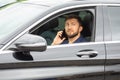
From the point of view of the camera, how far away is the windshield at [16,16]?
529 centimetres

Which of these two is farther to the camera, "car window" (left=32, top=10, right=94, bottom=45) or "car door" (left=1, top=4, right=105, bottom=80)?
"car window" (left=32, top=10, right=94, bottom=45)

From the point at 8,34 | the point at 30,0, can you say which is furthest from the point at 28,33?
the point at 30,0

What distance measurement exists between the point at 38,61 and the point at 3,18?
1032 mm

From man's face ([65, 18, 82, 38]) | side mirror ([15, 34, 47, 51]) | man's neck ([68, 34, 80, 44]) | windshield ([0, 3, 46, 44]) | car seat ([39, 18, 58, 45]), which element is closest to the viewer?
side mirror ([15, 34, 47, 51])

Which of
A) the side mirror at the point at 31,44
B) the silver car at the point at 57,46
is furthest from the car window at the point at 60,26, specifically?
the side mirror at the point at 31,44

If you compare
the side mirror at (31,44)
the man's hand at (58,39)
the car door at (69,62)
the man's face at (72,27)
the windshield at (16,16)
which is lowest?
the car door at (69,62)

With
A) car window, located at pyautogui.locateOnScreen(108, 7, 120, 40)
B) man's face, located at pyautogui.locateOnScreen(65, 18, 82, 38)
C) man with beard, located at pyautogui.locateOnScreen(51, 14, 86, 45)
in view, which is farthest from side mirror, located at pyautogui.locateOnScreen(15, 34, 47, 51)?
car window, located at pyautogui.locateOnScreen(108, 7, 120, 40)

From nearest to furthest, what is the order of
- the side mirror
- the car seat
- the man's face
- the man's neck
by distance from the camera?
the side mirror, the car seat, the man's neck, the man's face

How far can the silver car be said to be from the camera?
16.4 ft

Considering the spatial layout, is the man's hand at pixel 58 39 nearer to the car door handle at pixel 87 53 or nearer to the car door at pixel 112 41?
the car door handle at pixel 87 53

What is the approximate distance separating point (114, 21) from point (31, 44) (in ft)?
3.99

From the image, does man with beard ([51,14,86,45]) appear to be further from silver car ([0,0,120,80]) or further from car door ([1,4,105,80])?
car door ([1,4,105,80])

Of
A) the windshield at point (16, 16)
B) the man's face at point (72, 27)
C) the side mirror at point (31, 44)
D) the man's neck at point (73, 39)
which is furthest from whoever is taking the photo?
the man's face at point (72, 27)

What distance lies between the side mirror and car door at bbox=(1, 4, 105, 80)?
110 millimetres
